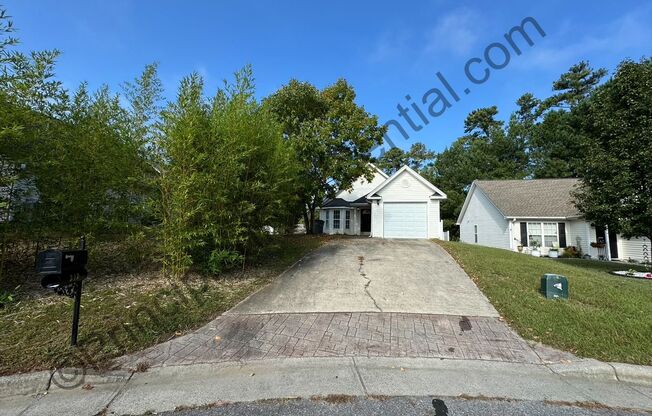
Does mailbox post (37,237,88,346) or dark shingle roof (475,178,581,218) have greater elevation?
dark shingle roof (475,178,581,218)

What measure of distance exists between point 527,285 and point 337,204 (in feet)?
49.2

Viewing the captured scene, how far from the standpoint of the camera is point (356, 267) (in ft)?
26.2

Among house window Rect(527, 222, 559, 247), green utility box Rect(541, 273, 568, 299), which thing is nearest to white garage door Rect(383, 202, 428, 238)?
house window Rect(527, 222, 559, 247)

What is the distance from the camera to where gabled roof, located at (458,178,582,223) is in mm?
17969

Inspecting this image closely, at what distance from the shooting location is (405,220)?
16.5 metres

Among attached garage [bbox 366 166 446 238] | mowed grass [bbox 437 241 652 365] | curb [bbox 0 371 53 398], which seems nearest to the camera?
curb [bbox 0 371 53 398]

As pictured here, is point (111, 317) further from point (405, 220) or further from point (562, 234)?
point (562, 234)

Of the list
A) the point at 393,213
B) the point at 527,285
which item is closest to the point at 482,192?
the point at 393,213

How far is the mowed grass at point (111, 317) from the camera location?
3.44 m

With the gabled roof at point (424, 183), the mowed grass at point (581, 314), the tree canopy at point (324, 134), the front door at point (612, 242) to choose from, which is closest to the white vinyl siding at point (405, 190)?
the gabled roof at point (424, 183)

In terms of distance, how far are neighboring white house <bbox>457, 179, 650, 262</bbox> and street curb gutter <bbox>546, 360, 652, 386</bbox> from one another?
14.0 m

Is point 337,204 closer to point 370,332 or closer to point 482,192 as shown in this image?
point 482,192

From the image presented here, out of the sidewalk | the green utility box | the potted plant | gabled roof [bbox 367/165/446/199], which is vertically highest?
gabled roof [bbox 367/165/446/199]

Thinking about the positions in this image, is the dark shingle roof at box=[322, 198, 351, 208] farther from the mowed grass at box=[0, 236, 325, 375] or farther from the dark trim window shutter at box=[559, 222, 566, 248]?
the mowed grass at box=[0, 236, 325, 375]
